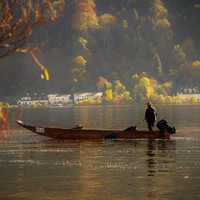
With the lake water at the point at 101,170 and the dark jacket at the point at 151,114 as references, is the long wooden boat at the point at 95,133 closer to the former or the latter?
the lake water at the point at 101,170

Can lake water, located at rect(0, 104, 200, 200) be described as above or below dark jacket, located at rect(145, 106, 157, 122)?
below

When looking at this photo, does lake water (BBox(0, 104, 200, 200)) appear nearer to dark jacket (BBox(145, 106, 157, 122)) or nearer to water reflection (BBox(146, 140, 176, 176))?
water reflection (BBox(146, 140, 176, 176))

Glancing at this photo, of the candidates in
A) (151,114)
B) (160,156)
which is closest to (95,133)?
(151,114)

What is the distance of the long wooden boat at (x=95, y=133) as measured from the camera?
49.3m

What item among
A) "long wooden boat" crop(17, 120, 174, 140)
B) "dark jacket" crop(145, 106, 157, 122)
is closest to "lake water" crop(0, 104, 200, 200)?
Answer: "long wooden boat" crop(17, 120, 174, 140)

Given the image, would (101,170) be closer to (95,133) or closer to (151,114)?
(151,114)

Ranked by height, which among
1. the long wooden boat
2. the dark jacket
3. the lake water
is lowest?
the lake water

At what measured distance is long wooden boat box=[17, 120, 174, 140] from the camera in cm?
4934

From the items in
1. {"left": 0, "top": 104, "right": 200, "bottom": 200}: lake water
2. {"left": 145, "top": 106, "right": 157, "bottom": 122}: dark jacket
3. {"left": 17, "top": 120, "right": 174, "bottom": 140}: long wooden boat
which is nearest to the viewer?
{"left": 0, "top": 104, "right": 200, "bottom": 200}: lake water

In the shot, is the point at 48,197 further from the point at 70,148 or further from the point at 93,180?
the point at 70,148

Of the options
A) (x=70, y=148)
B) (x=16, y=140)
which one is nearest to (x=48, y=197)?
(x=70, y=148)

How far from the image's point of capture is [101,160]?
1451 inches

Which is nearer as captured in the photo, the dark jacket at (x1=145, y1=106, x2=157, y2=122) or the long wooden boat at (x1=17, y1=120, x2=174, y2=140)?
the long wooden boat at (x1=17, y1=120, x2=174, y2=140)

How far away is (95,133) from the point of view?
50812 mm
